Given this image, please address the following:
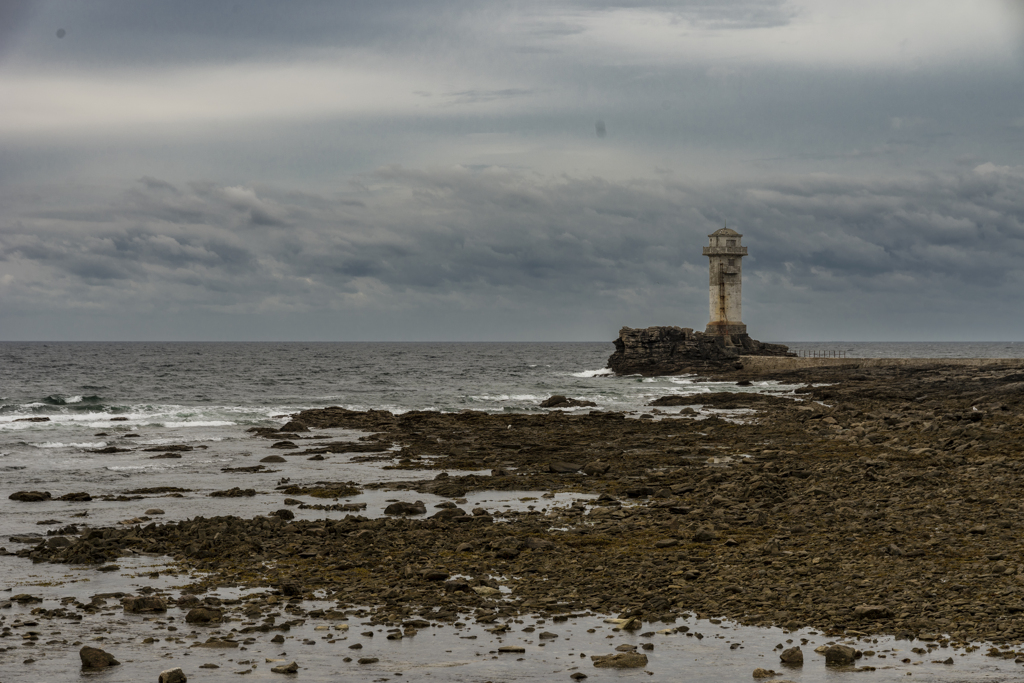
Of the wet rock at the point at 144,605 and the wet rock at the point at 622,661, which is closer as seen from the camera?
the wet rock at the point at 622,661

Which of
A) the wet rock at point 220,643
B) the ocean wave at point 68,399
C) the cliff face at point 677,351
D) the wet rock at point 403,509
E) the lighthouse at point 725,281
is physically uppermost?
the lighthouse at point 725,281

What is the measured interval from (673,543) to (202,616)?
767 centimetres

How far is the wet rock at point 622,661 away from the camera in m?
10.3

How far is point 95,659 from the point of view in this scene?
409 inches

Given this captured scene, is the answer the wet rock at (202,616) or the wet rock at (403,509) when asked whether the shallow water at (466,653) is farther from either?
the wet rock at (403,509)

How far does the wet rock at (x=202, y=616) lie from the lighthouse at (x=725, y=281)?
7345 cm

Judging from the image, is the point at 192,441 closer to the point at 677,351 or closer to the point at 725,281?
the point at 677,351

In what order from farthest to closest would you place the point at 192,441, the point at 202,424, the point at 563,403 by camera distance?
the point at 563,403 < the point at 202,424 < the point at 192,441

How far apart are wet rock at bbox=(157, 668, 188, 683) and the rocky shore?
1.83m

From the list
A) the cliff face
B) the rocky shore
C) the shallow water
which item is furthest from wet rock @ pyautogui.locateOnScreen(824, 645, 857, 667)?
the cliff face

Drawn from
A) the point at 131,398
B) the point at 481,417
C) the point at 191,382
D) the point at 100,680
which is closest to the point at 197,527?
the point at 100,680

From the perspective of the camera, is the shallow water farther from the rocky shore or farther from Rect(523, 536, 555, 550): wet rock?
Rect(523, 536, 555, 550): wet rock

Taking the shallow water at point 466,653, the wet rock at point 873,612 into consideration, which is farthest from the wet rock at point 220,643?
the wet rock at point 873,612

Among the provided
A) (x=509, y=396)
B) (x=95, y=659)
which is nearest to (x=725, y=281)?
(x=509, y=396)
